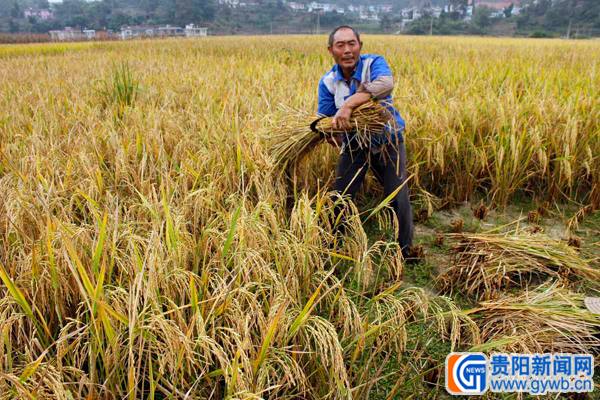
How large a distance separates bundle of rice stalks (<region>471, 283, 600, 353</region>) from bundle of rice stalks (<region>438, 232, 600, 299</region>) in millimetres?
149

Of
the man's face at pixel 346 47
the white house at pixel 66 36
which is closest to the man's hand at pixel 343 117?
the man's face at pixel 346 47

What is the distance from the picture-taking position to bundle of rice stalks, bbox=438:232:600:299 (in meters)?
1.94

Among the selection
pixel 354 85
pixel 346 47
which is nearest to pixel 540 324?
pixel 354 85

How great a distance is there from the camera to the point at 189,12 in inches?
2591

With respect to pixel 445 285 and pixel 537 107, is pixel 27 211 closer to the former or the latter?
pixel 445 285

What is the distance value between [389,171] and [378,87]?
0.46m

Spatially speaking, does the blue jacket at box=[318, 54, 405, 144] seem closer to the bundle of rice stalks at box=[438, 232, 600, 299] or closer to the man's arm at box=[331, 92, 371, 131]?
the man's arm at box=[331, 92, 371, 131]

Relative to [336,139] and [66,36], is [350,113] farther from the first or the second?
[66,36]

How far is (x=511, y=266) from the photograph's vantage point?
1.99m

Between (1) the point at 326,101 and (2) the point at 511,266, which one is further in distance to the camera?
(1) the point at 326,101

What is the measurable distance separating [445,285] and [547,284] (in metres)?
0.44

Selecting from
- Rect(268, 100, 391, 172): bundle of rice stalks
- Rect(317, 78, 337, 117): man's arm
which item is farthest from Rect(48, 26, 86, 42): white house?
Rect(317, 78, 337, 117): man's arm

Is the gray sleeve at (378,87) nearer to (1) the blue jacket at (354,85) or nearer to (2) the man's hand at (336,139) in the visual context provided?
(1) the blue jacket at (354,85)

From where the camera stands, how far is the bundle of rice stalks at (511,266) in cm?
194
